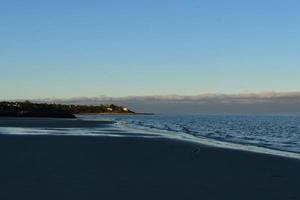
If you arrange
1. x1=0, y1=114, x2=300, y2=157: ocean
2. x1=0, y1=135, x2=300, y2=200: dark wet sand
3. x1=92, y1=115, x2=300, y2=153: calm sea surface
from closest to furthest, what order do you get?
x1=0, y1=135, x2=300, y2=200: dark wet sand
x1=0, y1=114, x2=300, y2=157: ocean
x1=92, y1=115, x2=300, y2=153: calm sea surface

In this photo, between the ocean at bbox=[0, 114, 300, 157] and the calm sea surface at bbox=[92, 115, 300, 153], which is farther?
the calm sea surface at bbox=[92, 115, 300, 153]

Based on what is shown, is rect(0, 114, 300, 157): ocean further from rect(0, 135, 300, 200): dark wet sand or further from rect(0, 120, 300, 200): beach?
rect(0, 120, 300, 200): beach

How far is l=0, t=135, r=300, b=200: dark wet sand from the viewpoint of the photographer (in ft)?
42.2

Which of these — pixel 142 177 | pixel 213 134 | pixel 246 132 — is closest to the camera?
pixel 142 177

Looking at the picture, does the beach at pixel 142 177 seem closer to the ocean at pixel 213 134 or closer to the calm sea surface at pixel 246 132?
the ocean at pixel 213 134

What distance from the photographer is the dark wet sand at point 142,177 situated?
12.9 m

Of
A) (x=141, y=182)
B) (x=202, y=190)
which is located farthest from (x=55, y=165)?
(x=202, y=190)

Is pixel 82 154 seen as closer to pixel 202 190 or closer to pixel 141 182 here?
pixel 141 182

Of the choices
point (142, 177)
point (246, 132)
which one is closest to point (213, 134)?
point (246, 132)

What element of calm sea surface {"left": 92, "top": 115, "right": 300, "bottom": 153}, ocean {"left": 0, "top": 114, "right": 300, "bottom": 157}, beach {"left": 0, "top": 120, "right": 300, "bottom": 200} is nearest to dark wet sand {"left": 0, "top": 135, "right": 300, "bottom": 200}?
beach {"left": 0, "top": 120, "right": 300, "bottom": 200}

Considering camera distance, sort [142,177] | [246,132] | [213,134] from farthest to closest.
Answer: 1. [246,132]
2. [213,134]
3. [142,177]

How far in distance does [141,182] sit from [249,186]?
9.24 ft

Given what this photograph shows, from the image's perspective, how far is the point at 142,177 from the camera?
52.4 feet

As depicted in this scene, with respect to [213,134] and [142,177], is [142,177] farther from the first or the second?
[213,134]
